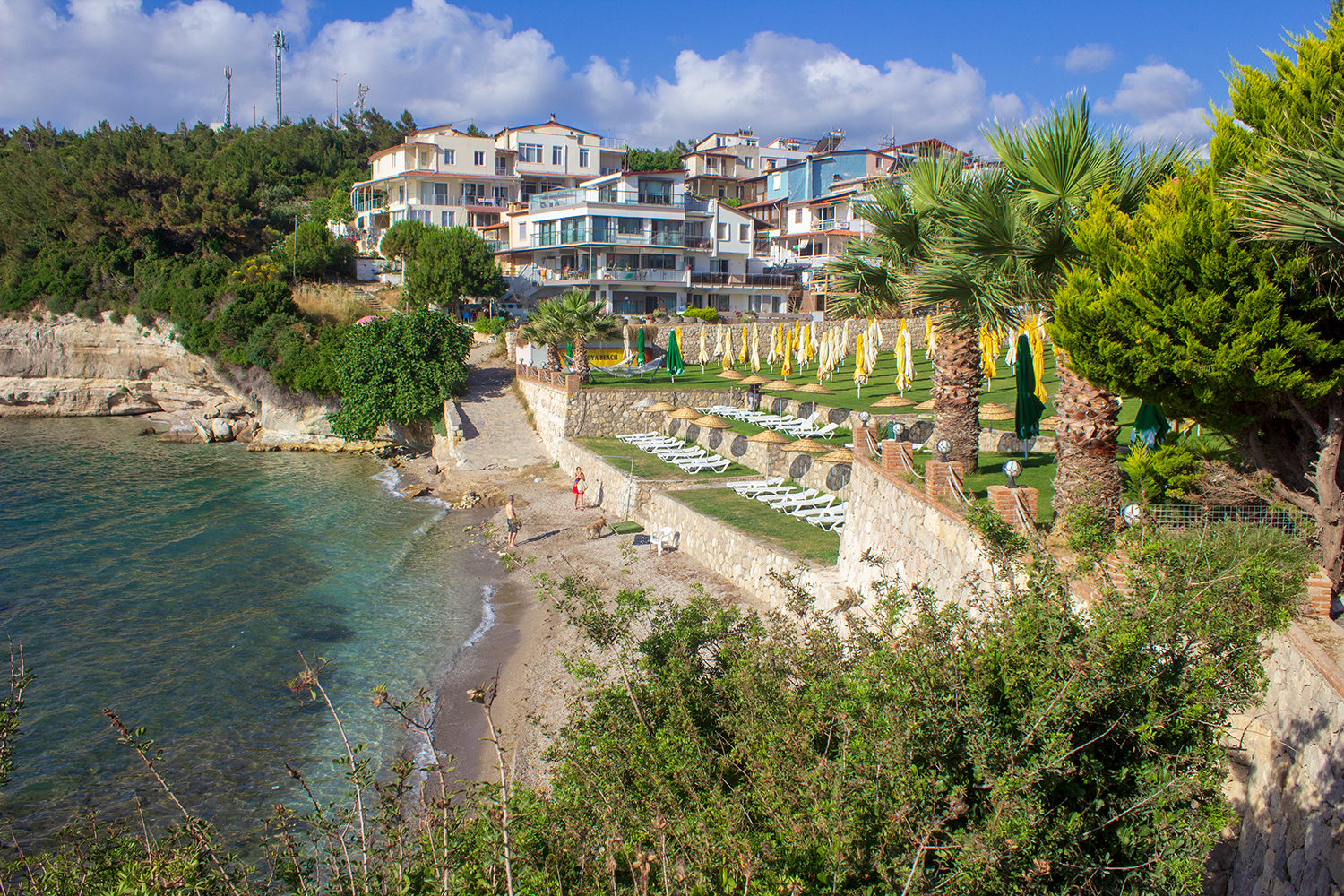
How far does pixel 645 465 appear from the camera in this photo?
87.0 feet

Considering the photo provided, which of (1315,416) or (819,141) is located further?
(819,141)

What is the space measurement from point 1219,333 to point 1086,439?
266 cm

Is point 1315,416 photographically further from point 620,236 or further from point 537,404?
point 620,236

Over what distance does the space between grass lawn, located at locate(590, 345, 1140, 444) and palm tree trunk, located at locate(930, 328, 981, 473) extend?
533 cm

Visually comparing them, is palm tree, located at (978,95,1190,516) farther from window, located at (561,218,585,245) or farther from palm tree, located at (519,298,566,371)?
window, located at (561,218,585,245)

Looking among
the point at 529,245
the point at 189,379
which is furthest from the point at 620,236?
the point at 189,379

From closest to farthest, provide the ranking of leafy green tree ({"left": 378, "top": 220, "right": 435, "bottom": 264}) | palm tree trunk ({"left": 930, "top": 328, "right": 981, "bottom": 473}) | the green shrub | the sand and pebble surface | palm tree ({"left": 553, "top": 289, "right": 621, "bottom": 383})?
the sand and pebble surface < palm tree trunk ({"left": 930, "top": 328, "right": 981, "bottom": 473}) < palm tree ({"left": 553, "top": 289, "right": 621, "bottom": 383}) < the green shrub < leafy green tree ({"left": 378, "top": 220, "right": 435, "bottom": 264})

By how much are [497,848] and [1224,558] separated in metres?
5.62

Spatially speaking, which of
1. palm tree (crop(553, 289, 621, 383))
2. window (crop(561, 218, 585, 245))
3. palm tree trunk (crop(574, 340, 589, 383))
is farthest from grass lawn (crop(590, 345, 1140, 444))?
window (crop(561, 218, 585, 245))

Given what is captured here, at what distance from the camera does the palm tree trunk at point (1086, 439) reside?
1030 centimetres

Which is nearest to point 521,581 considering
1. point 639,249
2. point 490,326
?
point 490,326

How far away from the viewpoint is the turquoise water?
40.5 feet

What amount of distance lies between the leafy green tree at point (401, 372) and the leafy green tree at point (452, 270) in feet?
37.3

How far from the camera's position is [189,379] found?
4912cm
